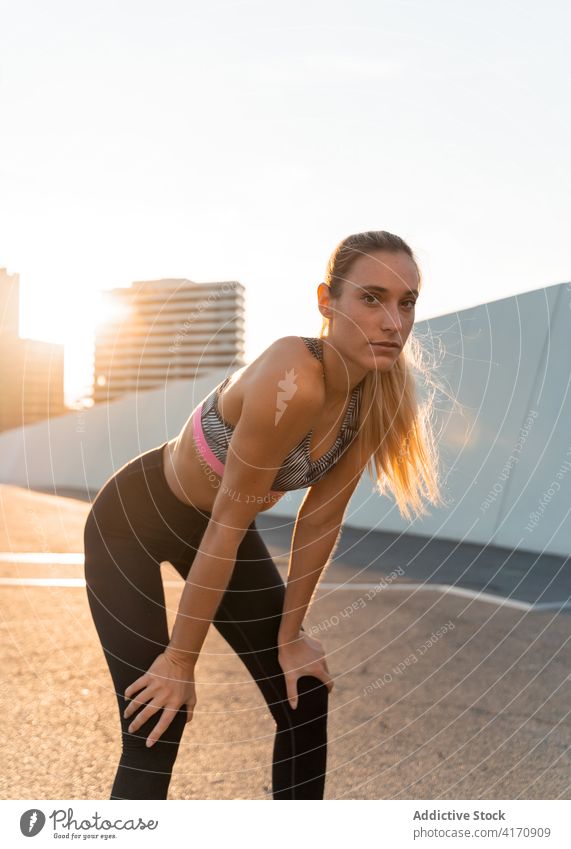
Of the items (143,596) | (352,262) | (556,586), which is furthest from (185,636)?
(556,586)

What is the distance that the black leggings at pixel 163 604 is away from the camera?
2.41 meters

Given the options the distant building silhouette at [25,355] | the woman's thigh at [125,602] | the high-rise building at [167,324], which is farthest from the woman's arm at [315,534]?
the distant building silhouette at [25,355]

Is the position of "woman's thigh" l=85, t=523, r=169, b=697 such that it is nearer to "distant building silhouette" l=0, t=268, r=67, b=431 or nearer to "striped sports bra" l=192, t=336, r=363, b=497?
"striped sports bra" l=192, t=336, r=363, b=497

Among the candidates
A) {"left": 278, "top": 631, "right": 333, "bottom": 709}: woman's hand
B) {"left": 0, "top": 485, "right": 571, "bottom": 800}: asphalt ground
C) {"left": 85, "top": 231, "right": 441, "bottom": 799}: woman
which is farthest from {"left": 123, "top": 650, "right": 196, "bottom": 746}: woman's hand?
{"left": 0, "top": 485, "right": 571, "bottom": 800}: asphalt ground

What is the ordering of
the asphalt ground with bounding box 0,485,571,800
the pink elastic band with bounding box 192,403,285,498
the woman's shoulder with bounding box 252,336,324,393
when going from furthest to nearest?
the asphalt ground with bounding box 0,485,571,800
the pink elastic band with bounding box 192,403,285,498
the woman's shoulder with bounding box 252,336,324,393

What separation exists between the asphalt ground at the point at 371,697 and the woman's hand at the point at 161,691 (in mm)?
1064

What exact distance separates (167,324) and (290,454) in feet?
5.37

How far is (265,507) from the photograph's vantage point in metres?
2.58

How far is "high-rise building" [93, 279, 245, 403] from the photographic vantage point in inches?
121

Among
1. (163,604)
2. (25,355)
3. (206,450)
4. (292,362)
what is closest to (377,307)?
(292,362)

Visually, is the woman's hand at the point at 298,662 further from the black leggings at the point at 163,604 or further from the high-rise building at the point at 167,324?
the high-rise building at the point at 167,324

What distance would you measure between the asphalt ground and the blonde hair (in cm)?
116
